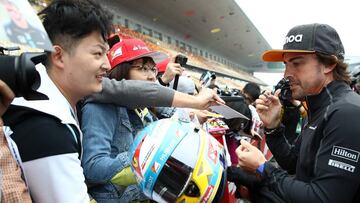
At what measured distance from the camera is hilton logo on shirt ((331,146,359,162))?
122cm

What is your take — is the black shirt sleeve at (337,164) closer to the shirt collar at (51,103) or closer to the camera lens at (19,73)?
the shirt collar at (51,103)

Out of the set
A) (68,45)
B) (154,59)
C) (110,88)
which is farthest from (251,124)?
(68,45)

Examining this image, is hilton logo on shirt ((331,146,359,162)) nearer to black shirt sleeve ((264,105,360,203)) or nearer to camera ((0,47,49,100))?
black shirt sleeve ((264,105,360,203))

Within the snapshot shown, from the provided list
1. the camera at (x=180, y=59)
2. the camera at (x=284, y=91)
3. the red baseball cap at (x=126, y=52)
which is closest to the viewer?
the red baseball cap at (x=126, y=52)

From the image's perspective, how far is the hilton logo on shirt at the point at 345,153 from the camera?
122cm

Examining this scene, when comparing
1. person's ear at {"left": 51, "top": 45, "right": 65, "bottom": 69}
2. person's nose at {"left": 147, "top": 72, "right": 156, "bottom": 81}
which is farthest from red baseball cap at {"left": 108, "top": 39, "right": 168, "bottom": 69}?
person's ear at {"left": 51, "top": 45, "right": 65, "bottom": 69}

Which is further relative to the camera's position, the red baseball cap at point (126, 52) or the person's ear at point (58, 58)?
the red baseball cap at point (126, 52)

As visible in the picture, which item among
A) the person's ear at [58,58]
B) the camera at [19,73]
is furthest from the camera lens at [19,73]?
the person's ear at [58,58]

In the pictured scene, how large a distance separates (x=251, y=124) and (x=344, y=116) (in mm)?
1461

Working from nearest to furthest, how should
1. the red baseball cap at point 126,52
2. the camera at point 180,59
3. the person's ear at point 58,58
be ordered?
the person's ear at point 58,58, the red baseball cap at point 126,52, the camera at point 180,59

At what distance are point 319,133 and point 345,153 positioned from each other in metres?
0.17

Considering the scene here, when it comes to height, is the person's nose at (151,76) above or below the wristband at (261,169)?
above

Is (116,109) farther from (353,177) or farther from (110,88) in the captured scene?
(353,177)

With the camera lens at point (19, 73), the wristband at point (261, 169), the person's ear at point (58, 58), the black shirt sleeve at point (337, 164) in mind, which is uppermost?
the person's ear at point (58, 58)
